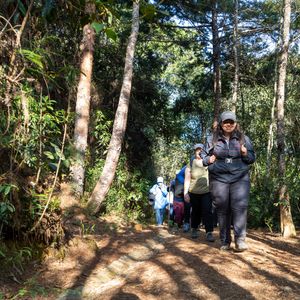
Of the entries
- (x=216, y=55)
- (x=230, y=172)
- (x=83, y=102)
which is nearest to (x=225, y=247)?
(x=230, y=172)

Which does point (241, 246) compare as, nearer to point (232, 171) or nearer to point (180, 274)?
point (232, 171)

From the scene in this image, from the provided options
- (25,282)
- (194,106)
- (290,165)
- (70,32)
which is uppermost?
(194,106)

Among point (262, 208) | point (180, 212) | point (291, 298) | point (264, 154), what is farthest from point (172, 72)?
point (291, 298)

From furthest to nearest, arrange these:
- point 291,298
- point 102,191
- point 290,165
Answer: point 290,165 → point 102,191 → point 291,298

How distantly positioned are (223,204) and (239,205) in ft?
0.67

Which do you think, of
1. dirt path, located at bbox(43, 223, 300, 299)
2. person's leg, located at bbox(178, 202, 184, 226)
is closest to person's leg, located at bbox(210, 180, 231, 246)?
dirt path, located at bbox(43, 223, 300, 299)

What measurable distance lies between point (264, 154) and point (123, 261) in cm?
1571

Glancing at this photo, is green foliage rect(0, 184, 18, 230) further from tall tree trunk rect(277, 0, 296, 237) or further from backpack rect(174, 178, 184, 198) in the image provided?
tall tree trunk rect(277, 0, 296, 237)


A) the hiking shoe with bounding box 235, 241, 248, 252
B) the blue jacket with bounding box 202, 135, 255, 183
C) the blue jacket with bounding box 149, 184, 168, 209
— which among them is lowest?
the hiking shoe with bounding box 235, 241, 248, 252

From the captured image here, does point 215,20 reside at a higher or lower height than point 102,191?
higher

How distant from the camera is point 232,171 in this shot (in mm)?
4961

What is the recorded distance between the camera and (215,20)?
1617cm

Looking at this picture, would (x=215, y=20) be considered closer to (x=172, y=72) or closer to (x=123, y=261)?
(x=172, y=72)

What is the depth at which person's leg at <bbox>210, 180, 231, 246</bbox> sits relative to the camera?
5.00 metres
